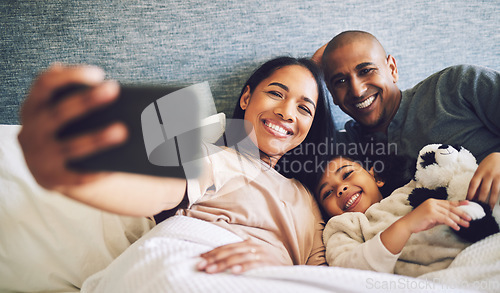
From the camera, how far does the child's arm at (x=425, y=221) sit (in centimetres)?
63

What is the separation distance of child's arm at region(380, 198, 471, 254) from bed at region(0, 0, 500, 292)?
70 millimetres

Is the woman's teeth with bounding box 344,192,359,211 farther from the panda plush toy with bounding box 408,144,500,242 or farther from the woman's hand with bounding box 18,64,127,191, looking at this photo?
the woman's hand with bounding box 18,64,127,191

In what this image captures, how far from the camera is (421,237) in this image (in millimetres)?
717

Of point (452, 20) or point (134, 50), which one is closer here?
point (134, 50)

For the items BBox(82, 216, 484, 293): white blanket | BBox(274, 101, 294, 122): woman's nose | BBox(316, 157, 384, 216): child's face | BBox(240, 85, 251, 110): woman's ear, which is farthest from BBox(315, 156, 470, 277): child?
BBox(240, 85, 251, 110): woman's ear

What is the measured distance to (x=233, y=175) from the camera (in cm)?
81

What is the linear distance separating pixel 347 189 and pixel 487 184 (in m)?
0.34

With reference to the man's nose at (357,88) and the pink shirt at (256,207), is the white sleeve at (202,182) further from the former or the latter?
the man's nose at (357,88)

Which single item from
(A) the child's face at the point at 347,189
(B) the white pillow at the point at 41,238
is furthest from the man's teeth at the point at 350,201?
(B) the white pillow at the point at 41,238

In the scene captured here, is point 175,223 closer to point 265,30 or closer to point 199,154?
point 199,154

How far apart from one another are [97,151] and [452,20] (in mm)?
1453

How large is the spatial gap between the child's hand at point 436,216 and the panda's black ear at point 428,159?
0.15m

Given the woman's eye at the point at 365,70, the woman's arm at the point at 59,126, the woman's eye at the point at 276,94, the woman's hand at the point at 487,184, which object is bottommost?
the woman's hand at the point at 487,184

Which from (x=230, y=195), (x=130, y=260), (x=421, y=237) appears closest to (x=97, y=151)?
(x=130, y=260)
